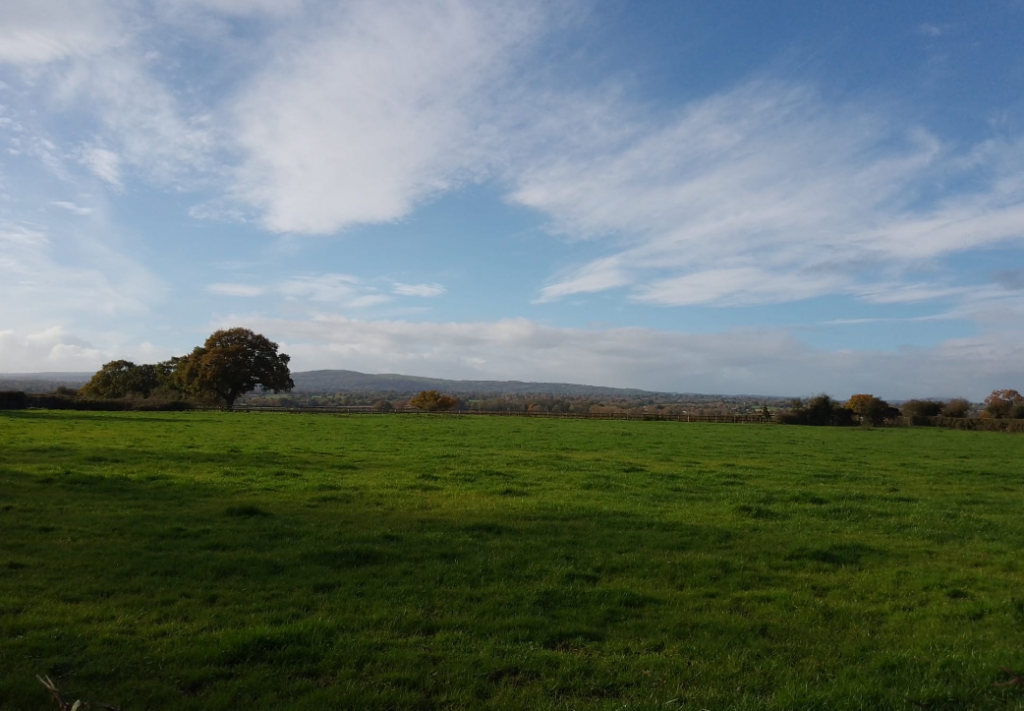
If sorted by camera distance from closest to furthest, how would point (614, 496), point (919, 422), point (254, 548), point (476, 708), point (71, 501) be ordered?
point (476, 708), point (254, 548), point (71, 501), point (614, 496), point (919, 422)

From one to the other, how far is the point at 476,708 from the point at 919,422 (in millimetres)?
63835

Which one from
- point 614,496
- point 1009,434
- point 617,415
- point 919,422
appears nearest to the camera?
point 614,496

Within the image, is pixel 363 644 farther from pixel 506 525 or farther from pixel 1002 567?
pixel 1002 567

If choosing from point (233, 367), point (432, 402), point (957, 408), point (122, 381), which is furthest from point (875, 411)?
point (122, 381)

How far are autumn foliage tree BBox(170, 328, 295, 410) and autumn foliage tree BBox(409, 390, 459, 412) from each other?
44.1ft

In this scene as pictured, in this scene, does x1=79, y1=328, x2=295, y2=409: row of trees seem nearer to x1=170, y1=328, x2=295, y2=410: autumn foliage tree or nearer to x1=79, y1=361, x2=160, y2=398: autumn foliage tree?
x1=170, y1=328, x2=295, y2=410: autumn foliage tree

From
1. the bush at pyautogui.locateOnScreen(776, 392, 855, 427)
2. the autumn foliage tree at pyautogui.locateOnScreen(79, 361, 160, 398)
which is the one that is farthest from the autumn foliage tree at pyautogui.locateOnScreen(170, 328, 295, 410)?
the bush at pyautogui.locateOnScreen(776, 392, 855, 427)

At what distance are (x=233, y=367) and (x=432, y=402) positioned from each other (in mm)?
20236

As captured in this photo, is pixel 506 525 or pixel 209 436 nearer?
pixel 506 525

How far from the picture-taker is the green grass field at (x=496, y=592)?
17.3ft

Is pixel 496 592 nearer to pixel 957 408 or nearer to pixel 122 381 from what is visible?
pixel 957 408

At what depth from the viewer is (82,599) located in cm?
697

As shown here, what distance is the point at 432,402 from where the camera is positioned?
238ft

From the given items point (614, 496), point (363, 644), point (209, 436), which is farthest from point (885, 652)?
point (209, 436)
